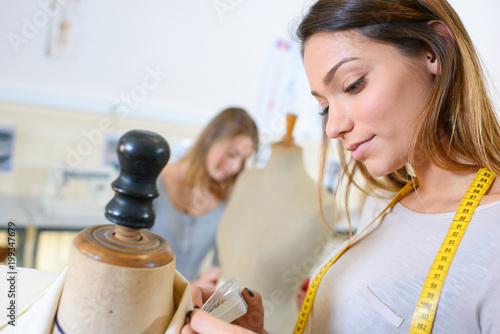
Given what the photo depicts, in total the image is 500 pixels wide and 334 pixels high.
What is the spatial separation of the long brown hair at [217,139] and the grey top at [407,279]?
161cm

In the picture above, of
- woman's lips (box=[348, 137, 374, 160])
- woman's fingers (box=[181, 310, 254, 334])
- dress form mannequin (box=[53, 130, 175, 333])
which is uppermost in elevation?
woman's lips (box=[348, 137, 374, 160])

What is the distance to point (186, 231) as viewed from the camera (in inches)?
98.6

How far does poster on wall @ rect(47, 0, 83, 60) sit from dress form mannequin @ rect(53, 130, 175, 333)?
3.60 metres

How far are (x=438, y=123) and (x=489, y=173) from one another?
13 cm

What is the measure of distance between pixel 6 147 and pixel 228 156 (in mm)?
2056

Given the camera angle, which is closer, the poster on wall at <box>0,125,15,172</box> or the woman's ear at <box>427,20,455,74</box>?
the woman's ear at <box>427,20,455,74</box>

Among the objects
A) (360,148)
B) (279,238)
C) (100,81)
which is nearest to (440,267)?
(360,148)

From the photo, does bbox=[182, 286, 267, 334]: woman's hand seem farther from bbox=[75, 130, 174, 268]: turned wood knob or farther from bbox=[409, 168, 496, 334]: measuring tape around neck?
bbox=[409, 168, 496, 334]: measuring tape around neck

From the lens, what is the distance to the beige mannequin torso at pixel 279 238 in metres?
1.63

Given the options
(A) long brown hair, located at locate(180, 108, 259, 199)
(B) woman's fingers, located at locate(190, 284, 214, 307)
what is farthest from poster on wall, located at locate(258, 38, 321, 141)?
(B) woman's fingers, located at locate(190, 284, 214, 307)

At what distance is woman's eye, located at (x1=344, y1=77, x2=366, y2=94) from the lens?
0.85 m

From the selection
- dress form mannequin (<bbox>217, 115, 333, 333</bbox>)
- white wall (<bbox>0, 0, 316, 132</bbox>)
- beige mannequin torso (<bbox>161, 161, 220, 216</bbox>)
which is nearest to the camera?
dress form mannequin (<bbox>217, 115, 333, 333</bbox>)

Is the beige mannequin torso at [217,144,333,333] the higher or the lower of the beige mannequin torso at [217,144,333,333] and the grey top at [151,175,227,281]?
the higher

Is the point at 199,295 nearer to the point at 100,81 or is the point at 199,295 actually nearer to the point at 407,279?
the point at 407,279
